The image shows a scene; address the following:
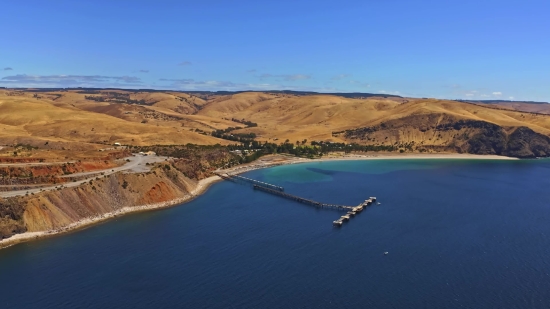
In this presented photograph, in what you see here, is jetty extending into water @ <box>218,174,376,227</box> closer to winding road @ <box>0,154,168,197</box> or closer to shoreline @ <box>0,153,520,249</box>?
shoreline @ <box>0,153,520,249</box>

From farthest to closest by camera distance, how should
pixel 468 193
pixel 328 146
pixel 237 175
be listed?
pixel 328 146, pixel 237 175, pixel 468 193

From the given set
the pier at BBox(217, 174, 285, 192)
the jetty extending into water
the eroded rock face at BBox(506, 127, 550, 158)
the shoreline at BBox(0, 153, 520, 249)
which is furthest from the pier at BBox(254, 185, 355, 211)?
the eroded rock face at BBox(506, 127, 550, 158)

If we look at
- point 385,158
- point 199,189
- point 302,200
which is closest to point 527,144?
point 385,158

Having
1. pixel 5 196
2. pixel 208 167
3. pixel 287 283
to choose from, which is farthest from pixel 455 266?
pixel 208 167

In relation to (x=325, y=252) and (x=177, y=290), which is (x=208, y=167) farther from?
(x=177, y=290)

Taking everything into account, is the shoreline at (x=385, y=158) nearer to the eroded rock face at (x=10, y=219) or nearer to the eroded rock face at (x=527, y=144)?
the eroded rock face at (x=527, y=144)

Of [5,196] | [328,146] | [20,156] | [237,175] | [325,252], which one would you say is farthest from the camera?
[328,146]

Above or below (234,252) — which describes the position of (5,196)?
above
